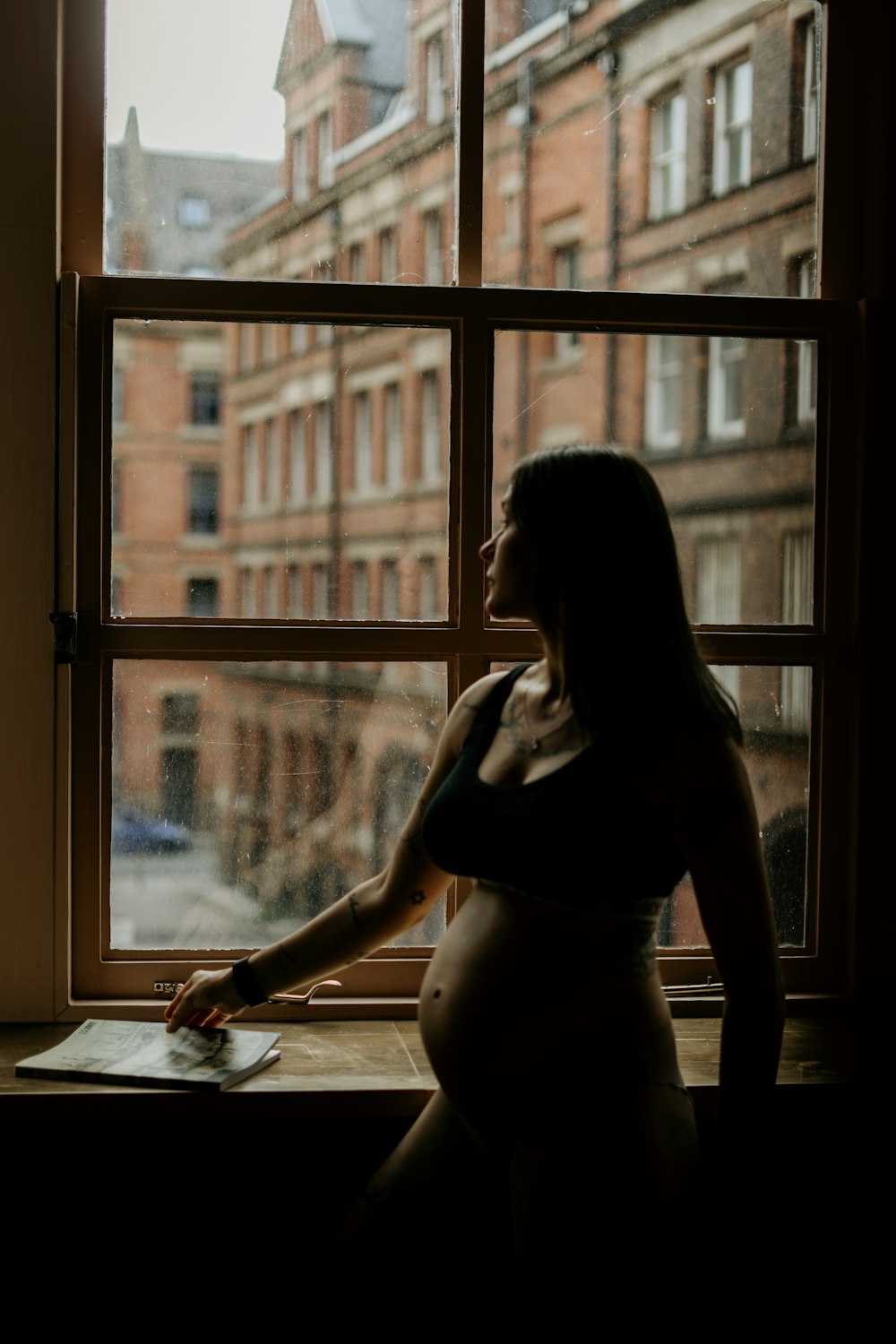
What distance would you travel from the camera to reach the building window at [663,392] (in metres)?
1.94

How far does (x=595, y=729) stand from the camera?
136cm

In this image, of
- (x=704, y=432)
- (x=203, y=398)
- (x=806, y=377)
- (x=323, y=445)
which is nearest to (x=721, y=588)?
(x=704, y=432)

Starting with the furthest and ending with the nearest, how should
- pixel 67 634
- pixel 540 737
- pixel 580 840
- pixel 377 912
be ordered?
pixel 67 634 → pixel 377 912 → pixel 540 737 → pixel 580 840

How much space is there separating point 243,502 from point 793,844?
3.64ft

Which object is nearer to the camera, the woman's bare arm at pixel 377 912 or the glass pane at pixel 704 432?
the woman's bare arm at pixel 377 912

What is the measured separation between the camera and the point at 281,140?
189cm

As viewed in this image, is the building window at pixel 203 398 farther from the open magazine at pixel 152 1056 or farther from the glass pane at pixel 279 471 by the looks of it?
the open magazine at pixel 152 1056

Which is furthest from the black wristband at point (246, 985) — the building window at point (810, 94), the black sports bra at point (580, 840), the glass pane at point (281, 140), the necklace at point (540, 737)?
the building window at point (810, 94)

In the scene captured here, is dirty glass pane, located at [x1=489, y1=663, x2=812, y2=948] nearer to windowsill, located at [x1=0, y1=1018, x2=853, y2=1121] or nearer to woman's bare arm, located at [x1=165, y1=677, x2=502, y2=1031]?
windowsill, located at [x1=0, y1=1018, x2=853, y2=1121]

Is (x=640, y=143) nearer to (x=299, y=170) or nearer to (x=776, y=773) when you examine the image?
(x=299, y=170)

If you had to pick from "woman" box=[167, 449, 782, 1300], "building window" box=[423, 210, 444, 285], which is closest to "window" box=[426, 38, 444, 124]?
"building window" box=[423, 210, 444, 285]

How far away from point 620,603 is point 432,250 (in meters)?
0.85

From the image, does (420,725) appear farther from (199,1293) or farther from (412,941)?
(199,1293)

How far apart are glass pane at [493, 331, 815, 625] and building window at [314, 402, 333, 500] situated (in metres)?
A: 0.27
